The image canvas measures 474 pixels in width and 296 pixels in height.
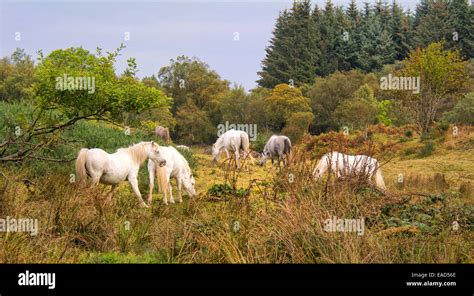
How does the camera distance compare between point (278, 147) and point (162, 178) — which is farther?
point (278, 147)

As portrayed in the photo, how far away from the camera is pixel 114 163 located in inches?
521

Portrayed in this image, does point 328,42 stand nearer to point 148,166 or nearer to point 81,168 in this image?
point 148,166

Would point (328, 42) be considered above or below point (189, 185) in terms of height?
above

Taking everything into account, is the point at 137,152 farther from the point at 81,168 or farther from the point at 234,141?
the point at 234,141

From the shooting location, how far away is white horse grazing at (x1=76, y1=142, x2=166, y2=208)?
41.6 ft

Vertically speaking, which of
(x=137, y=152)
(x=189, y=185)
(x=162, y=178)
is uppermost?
(x=137, y=152)

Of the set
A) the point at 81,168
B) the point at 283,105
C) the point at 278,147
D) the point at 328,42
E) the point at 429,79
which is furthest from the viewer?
the point at 328,42

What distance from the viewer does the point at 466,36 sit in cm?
5794

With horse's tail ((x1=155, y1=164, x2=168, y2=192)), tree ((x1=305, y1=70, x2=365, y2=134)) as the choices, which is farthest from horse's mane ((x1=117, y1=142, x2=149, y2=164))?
tree ((x1=305, y1=70, x2=365, y2=134))

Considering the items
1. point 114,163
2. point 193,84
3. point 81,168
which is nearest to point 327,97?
point 193,84


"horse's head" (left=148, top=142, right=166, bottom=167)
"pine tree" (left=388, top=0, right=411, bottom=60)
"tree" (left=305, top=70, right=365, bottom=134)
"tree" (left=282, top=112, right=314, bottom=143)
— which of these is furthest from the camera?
"pine tree" (left=388, top=0, right=411, bottom=60)

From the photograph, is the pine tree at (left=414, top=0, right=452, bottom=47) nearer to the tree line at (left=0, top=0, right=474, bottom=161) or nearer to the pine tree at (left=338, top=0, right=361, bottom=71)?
the tree line at (left=0, top=0, right=474, bottom=161)

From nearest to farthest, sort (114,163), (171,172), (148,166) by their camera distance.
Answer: (114,163) → (148,166) → (171,172)
